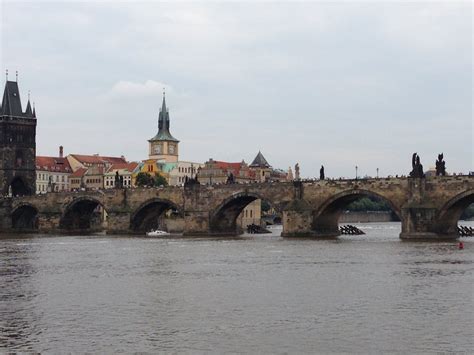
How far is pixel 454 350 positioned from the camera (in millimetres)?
21562

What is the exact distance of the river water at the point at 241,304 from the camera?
22.8 metres

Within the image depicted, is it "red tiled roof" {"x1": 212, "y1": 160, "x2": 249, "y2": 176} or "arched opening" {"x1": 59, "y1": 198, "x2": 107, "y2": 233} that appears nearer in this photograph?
"arched opening" {"x1": 59, "y1": 198, "x2": 107, "y2": 233}

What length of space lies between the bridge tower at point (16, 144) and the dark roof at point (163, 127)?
55.0 meters

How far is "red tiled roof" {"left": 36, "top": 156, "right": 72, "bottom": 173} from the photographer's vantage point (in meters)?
171

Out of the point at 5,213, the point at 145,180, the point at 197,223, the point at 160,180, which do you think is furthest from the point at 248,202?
the point at 160,180

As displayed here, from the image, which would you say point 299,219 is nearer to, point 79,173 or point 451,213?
point 451,213

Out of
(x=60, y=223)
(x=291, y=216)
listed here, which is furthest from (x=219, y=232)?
(x=60, y=223)

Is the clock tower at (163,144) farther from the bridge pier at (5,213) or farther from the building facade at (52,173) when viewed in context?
the bridge pier at (5,213)

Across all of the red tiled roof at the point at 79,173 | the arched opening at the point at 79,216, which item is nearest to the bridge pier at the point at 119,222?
the arched opening at the point at 79,216

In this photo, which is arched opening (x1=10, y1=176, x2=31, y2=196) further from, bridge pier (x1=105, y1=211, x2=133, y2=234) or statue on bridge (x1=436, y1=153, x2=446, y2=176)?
statue on bridge (x1=436, y1=153, x2=446, y2=176)

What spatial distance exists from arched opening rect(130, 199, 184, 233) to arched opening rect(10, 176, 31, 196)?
29897mm

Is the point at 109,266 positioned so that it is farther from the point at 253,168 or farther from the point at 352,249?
the point at 253,168

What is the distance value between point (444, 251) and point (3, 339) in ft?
123

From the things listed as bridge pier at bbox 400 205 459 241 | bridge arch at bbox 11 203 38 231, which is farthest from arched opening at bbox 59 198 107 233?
bridge pier at bbox 400 205 459 241
